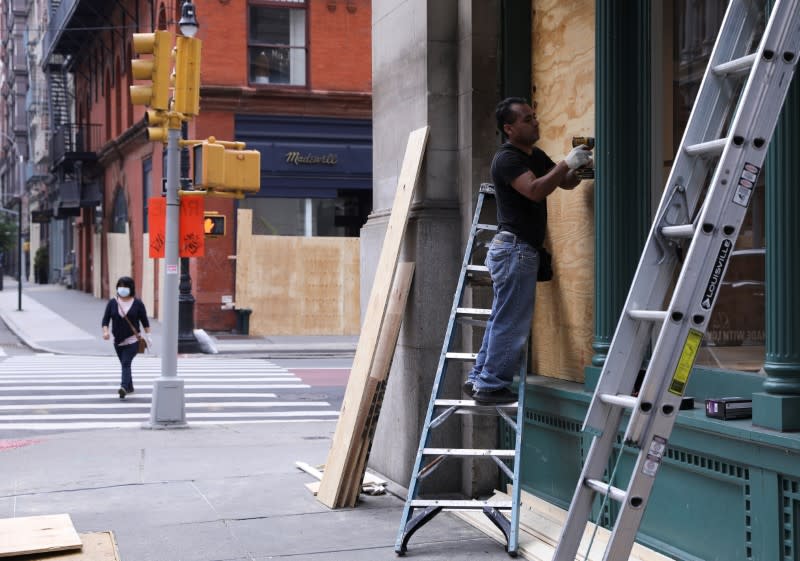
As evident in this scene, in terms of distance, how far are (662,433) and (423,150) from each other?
450 cm

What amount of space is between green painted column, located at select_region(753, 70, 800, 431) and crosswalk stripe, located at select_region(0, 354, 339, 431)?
971 cm

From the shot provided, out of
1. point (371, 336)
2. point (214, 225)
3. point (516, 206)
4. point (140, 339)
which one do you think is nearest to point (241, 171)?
point (140, 339)

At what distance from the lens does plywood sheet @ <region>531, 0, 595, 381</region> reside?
7106 millimetres

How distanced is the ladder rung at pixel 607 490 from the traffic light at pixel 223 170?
9989 mm

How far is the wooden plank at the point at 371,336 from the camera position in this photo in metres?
7.98

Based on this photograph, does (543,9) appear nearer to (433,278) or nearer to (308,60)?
(433,278)

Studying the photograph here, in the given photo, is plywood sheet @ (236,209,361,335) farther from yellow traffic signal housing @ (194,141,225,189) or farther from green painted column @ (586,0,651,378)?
green painted column @ (586,0,651,378)

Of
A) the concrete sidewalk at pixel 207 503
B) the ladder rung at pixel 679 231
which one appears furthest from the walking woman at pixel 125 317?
the ladder rung at pixel 679 231

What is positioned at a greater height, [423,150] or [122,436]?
[423,150]

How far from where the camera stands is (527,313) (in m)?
6.74

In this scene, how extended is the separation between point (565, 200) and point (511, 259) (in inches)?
35.7

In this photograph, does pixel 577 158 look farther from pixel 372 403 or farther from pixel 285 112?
pixel 285 112

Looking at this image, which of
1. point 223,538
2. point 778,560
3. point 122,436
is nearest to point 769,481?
point 778,560

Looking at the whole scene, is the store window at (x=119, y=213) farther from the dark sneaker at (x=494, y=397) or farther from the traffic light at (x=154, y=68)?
the dark sneaker at (x=494, y=397)
